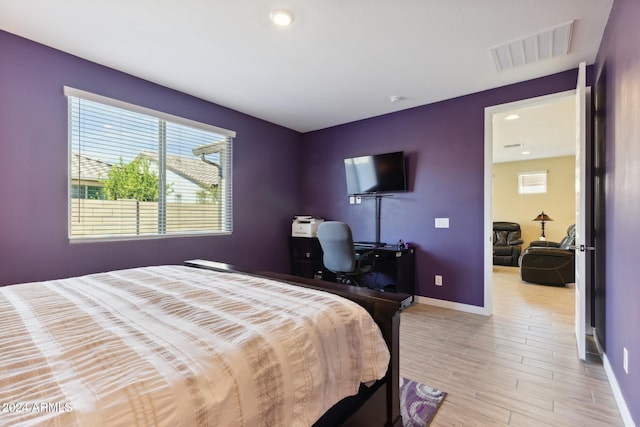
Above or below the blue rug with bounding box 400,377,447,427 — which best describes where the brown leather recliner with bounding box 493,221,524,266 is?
above

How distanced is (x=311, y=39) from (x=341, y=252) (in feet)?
6.76

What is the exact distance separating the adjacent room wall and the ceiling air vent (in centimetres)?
535

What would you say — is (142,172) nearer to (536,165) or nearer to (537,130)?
(537,130)

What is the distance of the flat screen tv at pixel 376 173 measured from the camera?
3809mm

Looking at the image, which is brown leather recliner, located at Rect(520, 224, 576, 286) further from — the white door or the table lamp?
the white door

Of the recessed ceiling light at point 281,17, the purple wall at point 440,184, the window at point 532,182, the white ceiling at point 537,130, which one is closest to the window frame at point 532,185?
the window at point 532,182

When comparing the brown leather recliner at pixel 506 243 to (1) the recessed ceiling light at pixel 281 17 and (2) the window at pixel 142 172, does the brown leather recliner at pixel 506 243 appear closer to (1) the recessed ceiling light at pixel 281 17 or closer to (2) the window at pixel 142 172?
(2) the window at pixel 142 172

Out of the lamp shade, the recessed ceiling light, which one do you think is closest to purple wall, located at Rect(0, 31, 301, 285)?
the recessed ceiling light

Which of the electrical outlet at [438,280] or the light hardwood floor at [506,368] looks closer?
the light hardwood floor at [506,368]

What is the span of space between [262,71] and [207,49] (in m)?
0.53

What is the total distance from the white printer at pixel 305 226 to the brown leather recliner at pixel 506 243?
4.58 m

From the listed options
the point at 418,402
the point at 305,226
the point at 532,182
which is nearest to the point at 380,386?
the point at 418,402

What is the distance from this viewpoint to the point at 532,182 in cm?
712

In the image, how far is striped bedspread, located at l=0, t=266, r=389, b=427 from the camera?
2.08 feet
